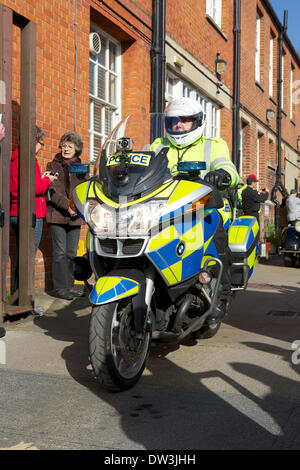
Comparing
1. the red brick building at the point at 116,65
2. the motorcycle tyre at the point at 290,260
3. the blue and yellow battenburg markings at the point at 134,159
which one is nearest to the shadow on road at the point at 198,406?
the blue and yellow battenburg markings at the point at 134,159

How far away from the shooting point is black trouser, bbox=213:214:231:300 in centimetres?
407

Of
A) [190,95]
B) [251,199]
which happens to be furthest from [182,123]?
[190,95]

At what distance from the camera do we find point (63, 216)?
6.37 metres

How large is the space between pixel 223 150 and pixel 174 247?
1237 millimetres

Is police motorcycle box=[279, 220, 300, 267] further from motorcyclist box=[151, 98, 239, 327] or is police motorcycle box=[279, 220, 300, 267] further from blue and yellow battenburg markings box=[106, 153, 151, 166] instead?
blue and yellow battenburg markings box=[106, 153, 151, 166]

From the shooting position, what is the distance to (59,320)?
5.44 meters

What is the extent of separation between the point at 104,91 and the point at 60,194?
10.3ft

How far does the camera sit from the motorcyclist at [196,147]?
4.11m

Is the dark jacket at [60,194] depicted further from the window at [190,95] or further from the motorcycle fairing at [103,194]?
the window at [190,95]

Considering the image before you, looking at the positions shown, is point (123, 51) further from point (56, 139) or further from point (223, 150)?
point (223, 150)

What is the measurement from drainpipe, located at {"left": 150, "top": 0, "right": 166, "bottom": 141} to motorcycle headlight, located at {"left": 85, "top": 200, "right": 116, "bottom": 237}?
6347mm

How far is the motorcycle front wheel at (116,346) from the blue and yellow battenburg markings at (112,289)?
3.0 inches

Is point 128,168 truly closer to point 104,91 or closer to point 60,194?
point 60,194

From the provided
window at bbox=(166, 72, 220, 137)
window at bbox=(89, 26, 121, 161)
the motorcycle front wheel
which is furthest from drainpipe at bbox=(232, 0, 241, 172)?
the motorcycle front wheel
